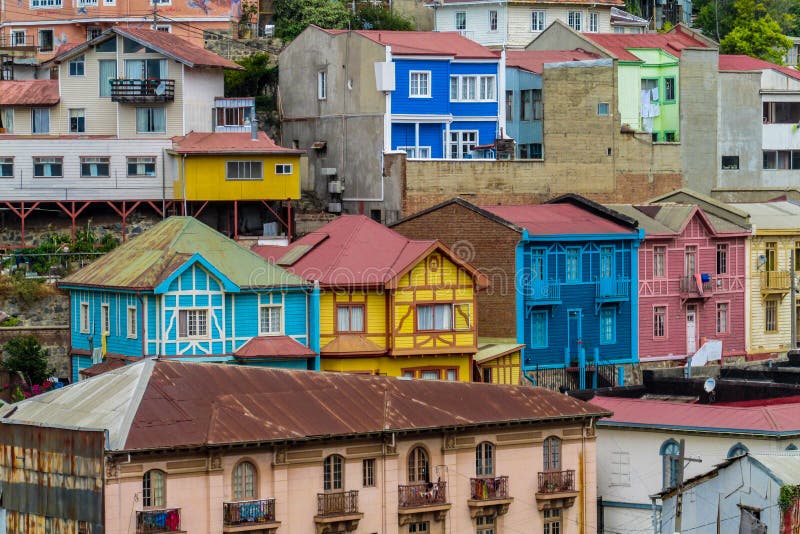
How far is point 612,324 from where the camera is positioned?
82.9 meters

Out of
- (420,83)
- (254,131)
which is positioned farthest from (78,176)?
(420,83)

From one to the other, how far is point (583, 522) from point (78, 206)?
28372 mm

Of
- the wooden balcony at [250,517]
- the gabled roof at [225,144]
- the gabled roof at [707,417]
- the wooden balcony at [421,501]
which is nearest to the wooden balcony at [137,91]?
the gabled roof at [225,144]

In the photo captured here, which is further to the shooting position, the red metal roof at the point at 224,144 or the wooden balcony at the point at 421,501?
the red metal roof at the point at 224,144

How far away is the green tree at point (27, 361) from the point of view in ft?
243

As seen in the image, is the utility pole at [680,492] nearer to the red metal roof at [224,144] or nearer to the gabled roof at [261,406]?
the gabled roof at [261,406]

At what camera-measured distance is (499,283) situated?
7906 cm

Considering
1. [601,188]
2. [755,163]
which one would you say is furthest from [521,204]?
[755,163]

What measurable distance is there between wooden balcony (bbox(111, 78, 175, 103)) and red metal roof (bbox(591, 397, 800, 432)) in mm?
26293

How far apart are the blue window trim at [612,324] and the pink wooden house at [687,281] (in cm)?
148

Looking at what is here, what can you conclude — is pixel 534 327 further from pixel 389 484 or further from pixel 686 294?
pixel 389 484

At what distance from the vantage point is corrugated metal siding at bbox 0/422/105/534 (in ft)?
188

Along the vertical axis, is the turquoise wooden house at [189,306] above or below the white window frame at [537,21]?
below

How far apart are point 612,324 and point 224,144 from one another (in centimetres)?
1614
